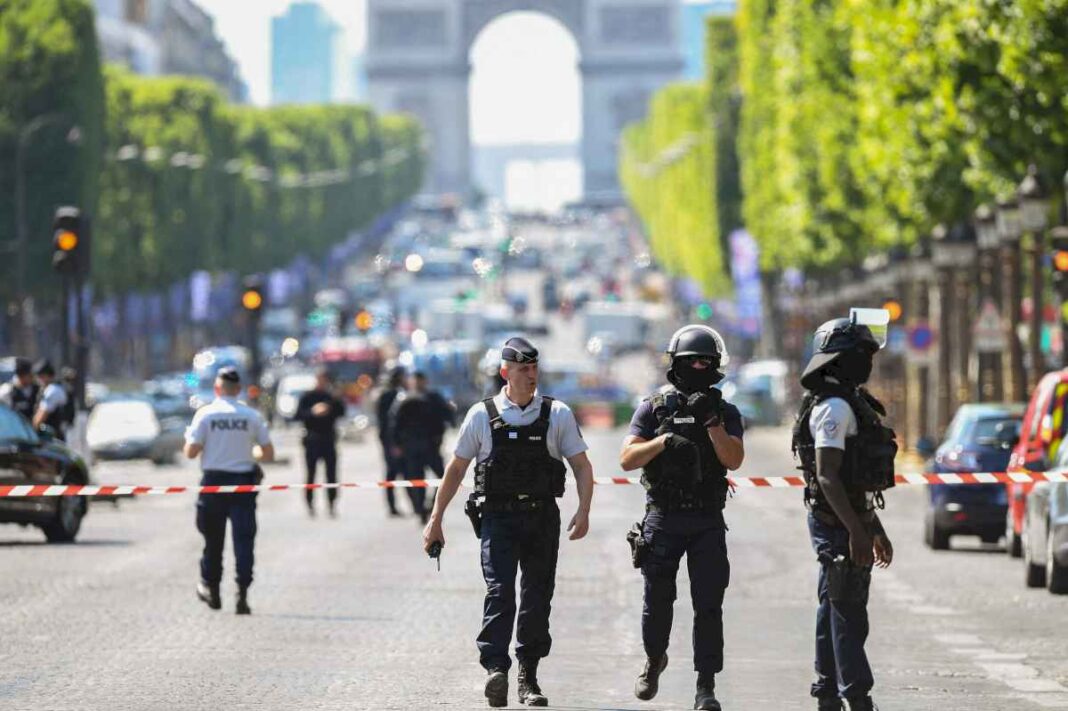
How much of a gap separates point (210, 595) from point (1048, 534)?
565 cm

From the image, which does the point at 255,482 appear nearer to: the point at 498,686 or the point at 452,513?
the point at 498,686

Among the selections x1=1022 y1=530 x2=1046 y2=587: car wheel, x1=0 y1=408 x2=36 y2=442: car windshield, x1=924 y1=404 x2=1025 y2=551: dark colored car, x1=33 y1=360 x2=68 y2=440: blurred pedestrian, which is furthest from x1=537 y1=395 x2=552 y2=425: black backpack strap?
x1=33 y1=360 x2=68 y2=440: blurred pedestrian

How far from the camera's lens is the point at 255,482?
19.5 meters

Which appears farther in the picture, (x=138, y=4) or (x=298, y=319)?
(x=138, y=4)

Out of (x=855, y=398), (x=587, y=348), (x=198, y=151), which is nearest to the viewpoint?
(x=855, y=398)

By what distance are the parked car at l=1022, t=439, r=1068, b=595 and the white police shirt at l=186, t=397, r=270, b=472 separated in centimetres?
501

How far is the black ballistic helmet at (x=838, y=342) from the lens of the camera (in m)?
12.2

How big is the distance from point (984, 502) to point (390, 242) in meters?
159

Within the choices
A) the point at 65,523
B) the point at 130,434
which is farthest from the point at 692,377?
the point at 130,434

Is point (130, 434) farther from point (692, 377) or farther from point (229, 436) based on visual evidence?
point (692, 377)

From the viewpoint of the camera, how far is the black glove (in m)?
12.9

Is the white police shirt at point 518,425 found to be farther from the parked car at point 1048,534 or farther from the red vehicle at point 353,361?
the red vehicle at point 353,361

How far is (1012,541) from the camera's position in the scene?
24938mm

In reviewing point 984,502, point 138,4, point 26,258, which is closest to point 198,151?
point 26,258
